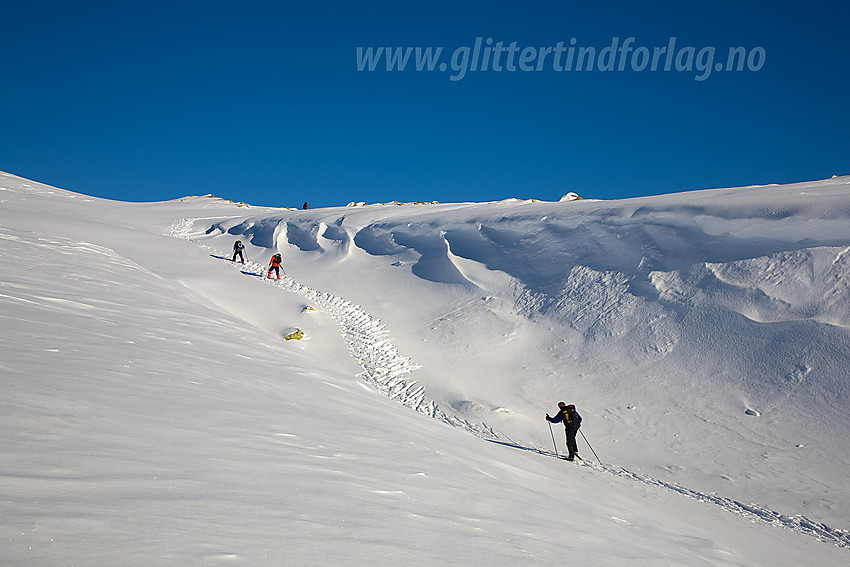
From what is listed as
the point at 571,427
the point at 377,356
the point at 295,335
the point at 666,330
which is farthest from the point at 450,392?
the point at 666,330

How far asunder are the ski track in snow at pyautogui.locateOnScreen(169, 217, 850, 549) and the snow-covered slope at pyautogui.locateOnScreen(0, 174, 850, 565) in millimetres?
80

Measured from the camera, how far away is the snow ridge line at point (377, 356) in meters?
12.4

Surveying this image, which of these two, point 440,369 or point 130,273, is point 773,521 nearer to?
point 440,369

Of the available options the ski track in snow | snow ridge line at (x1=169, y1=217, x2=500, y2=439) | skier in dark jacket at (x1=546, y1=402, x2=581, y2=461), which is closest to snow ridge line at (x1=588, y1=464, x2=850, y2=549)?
the ski track in snow

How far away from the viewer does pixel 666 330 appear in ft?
46.1

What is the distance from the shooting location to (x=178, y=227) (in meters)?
36.0

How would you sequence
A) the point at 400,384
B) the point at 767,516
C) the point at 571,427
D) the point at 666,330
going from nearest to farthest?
the point at 767,516 → the point at 571,427 → the point at 400,384 → the point at 666,330

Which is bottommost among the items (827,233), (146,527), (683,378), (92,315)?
(146,527)

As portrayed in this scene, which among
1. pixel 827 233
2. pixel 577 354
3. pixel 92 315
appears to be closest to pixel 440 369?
pixel 577 354

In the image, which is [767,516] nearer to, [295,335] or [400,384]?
[400,384]

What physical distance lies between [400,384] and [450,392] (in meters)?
1.45

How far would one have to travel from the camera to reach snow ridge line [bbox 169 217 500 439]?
1238cm

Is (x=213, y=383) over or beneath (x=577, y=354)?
beneath

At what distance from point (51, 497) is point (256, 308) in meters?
16.1
